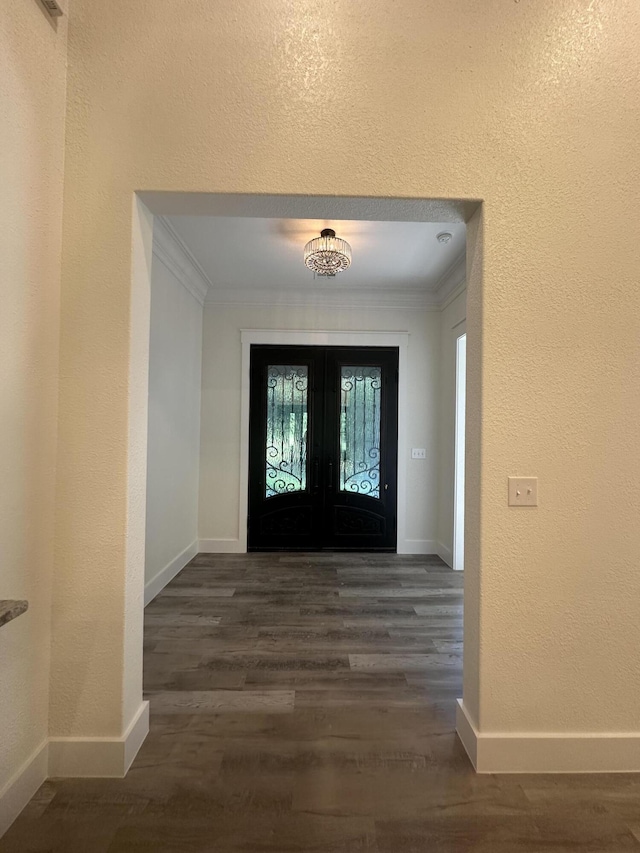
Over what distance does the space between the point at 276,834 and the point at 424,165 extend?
243 cm

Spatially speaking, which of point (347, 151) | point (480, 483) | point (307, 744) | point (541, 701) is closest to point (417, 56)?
point (347, 151)

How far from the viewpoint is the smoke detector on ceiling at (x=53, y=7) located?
144cm

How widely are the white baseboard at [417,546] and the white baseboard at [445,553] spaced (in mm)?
70

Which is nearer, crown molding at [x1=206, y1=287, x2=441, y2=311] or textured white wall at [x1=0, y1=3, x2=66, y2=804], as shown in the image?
textured white wall at [x1=0, y1=3, x2=66, y2=804]

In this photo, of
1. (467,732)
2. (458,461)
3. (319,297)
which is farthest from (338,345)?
(467,732)

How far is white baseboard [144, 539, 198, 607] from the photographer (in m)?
3.18

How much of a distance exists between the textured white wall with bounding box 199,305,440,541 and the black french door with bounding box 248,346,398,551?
201 millimetres

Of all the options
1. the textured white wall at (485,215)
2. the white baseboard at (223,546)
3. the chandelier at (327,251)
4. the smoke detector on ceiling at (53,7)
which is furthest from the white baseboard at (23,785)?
the chandelier at (327,251)

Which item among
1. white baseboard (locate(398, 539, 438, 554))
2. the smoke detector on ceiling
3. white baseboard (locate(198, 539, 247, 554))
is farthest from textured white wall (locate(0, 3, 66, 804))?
white baseboard (locate(398, 539, 438, 554))

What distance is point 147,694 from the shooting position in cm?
205

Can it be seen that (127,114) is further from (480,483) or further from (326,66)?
(480,483)

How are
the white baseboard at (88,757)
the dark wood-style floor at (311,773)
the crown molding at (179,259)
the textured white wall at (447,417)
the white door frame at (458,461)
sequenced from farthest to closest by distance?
the textured white wall at (447,417) < the white door frame at (458,461) < the crown molding at (179,259) < the white baseboard at (88,757) < the dark wood-style floor at (311,773)

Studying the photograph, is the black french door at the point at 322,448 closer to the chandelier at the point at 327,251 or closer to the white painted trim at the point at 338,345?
the white painted trim at the point at 338,345

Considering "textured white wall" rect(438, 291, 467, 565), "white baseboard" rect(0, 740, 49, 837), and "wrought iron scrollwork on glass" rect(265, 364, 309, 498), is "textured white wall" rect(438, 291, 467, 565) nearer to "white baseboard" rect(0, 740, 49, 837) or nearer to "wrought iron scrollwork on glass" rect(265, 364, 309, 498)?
"wrought iron scrollwork on glass" rect(265, 364, 309, 498)
